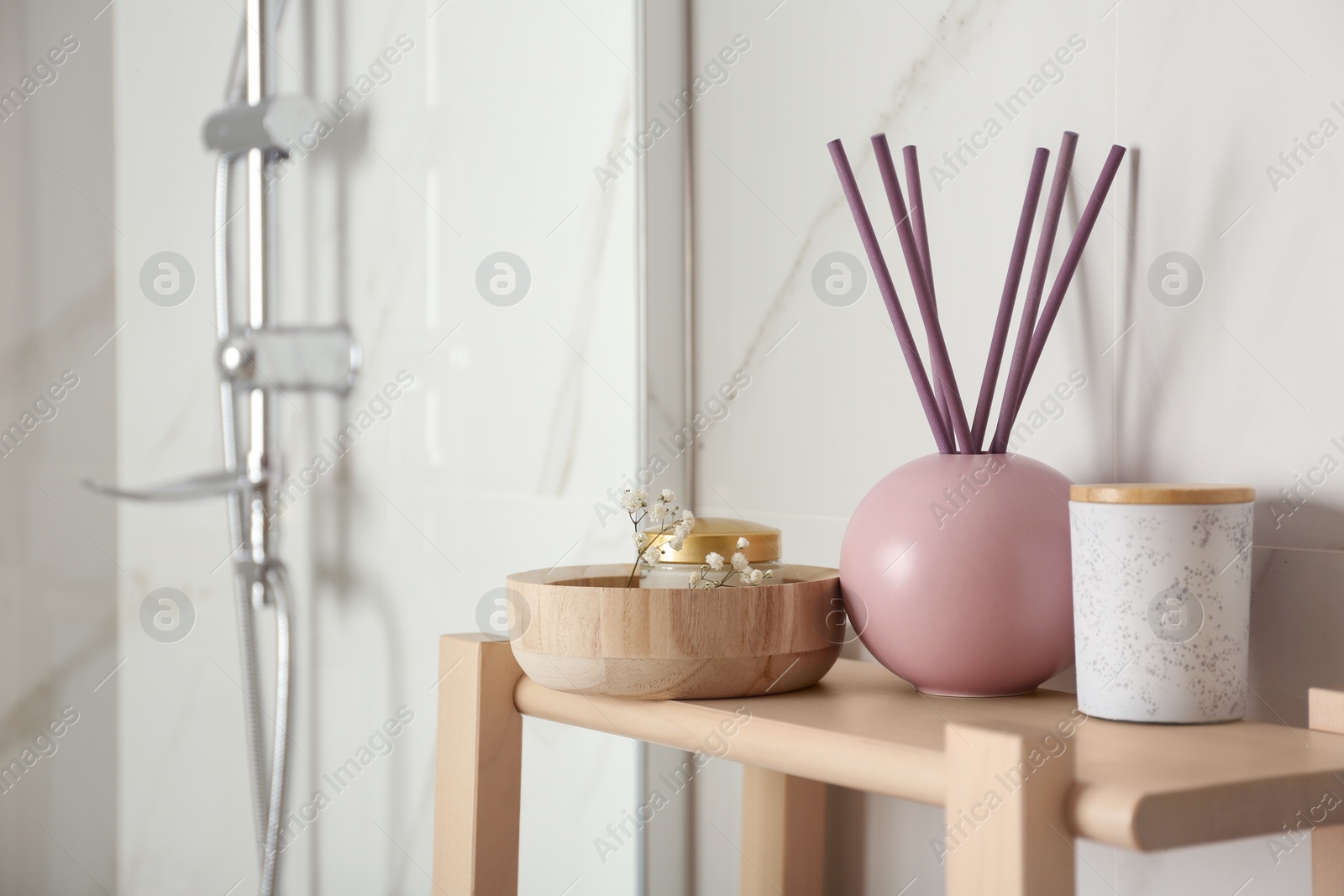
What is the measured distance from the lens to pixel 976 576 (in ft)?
1.67

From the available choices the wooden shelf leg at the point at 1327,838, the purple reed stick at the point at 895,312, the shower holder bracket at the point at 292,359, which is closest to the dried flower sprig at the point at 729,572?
the purple reed stick at the point at 895,312

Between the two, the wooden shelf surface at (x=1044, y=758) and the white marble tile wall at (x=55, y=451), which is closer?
the wooden shelf surface at (x=1044, y=758)

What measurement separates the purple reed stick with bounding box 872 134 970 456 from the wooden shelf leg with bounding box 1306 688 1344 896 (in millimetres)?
184

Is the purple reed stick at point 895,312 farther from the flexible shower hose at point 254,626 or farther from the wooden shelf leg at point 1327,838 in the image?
the flexible shower hose at point 254,626

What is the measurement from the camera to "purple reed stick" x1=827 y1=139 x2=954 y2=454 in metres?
0.57

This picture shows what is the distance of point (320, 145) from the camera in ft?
2.65

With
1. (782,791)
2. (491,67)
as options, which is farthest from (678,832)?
(491,67)

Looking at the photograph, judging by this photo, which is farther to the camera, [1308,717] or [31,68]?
[31,68]

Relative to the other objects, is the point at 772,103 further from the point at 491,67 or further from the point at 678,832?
the point at 678,832

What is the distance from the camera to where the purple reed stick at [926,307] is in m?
0.56

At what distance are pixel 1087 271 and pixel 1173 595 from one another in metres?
0.20

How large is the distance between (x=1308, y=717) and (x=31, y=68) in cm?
77

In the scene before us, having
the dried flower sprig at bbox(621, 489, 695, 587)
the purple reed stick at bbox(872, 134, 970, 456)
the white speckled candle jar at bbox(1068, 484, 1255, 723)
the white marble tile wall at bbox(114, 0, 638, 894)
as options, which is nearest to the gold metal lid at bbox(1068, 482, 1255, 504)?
the white speckled candle jar at bbox(1068, 484, 1255, 723)

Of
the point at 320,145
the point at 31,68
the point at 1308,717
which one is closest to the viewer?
the point at 1308,717
